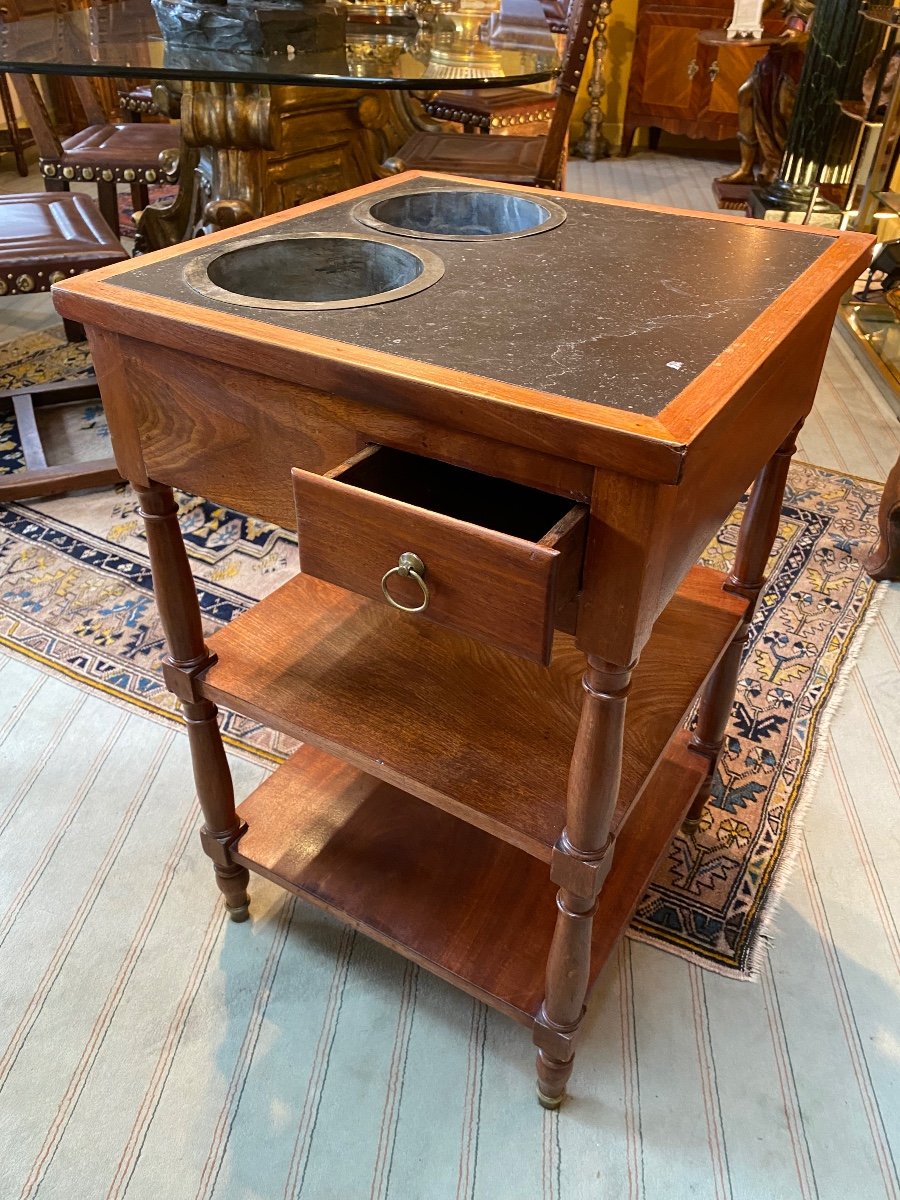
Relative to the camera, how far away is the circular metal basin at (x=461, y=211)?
107 cm

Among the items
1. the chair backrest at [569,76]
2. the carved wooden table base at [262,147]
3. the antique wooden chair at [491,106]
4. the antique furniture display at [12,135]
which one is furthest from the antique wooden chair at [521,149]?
the antique furniture display at [12,135]

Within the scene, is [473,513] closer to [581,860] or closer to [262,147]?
[581,860]

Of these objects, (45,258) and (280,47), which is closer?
(45,258)

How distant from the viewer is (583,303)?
82 centimetres

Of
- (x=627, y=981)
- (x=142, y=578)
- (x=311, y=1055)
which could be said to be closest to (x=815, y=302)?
(x=627, y=981)

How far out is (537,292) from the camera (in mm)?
839

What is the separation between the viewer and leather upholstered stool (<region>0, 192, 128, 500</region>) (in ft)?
6.43

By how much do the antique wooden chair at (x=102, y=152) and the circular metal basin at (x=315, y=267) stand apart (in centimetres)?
187

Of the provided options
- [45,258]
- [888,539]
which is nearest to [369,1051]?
[888,539]

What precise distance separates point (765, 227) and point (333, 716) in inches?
28.5

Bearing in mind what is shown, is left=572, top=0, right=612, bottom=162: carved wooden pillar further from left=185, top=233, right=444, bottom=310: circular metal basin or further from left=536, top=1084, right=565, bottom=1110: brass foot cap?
left=536, top=1084, right=565, bottom=1110: brass foot cap

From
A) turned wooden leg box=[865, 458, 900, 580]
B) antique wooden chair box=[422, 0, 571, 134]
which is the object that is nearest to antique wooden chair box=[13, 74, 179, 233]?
antique wooden chair box=[422, 0, 571, 134]

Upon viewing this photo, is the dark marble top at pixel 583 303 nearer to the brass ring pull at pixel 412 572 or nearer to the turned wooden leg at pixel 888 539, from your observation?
the brass ring pull at pixel 412 572

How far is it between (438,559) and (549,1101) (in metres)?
0.71
